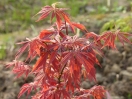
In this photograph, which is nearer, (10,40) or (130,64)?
(130,64)

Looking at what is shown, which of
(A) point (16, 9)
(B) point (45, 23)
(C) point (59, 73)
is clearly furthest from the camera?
(A) point (16, 9)

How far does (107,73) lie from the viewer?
4.14 metres

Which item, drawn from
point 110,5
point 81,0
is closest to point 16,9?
point 81,0

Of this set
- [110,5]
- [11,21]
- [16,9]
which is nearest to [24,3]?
[16,9]

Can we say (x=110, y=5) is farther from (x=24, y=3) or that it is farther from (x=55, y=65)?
(x=55, y=65)

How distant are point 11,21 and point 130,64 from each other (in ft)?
10.7

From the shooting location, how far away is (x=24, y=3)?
24.5 ft

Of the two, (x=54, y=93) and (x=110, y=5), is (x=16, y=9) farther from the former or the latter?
(x=54, y=93)

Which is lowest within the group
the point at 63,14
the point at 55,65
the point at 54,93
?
the point at 54,93

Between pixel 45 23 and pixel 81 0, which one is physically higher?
pixel 81 0

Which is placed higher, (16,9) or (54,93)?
(16,9)

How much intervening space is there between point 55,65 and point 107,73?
224cm

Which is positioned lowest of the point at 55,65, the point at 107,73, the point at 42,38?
the point at 107,73

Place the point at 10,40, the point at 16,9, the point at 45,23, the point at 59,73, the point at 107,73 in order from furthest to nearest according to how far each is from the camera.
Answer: the point at 16,9, the point at 45,23, the point at 10,40, the point at 107,73, the point at 59,73
